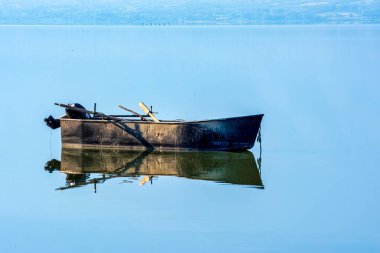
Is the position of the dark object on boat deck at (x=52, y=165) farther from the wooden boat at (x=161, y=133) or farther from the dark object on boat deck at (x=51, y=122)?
the dark object on boat deck at (x=51, y=122)

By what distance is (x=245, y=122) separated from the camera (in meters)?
28.1

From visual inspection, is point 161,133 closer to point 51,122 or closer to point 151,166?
point 151,166

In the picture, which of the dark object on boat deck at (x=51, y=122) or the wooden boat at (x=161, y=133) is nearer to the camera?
the wooden boat at (x=161, y=133)

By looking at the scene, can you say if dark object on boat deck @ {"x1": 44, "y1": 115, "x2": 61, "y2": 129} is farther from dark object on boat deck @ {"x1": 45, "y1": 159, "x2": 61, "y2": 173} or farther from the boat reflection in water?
dark object on boat deck @ {"x1": 45, "y1": 159, "x2": 61, "y2": 173}

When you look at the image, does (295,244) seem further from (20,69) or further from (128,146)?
(20,69)

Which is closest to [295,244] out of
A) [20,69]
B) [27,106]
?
[27,106]

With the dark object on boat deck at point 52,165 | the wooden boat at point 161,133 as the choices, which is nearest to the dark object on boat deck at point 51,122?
the wooden boat at point 161,133

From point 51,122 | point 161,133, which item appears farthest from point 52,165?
point 161,133

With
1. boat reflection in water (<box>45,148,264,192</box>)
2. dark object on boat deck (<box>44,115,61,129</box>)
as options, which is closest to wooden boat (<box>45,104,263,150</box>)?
boat reflection in water (<box>45,148,264,192</box>)

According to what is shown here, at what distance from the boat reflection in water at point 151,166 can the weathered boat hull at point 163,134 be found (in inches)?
10.4

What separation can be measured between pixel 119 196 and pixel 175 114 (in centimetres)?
1597

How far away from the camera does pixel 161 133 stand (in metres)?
28.5

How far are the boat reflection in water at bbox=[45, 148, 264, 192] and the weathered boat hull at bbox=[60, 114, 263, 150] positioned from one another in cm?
27

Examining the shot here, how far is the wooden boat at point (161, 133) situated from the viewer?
28141 mm
